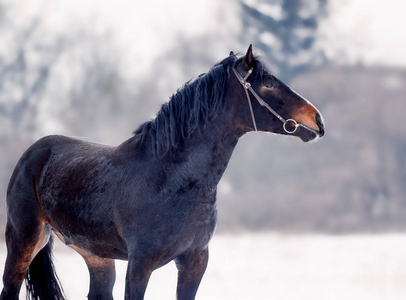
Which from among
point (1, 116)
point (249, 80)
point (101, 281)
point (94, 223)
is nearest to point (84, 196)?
point (94, 223)

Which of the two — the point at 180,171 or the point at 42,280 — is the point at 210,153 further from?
the point at 42,280

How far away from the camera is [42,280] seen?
2420 millimetres

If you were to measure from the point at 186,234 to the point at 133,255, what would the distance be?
0.61 ft

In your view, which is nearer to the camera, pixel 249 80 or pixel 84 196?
pixel 249 80

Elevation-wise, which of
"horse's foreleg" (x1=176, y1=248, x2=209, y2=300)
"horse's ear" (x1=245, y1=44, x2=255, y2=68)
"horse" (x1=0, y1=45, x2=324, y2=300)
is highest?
"horse's ear" (x1=245, y1=44, x2=255, y2=68)

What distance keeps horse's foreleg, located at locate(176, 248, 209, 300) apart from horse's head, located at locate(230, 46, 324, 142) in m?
0.49

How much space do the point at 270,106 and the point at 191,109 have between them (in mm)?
269

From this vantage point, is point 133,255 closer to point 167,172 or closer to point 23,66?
point 167,172

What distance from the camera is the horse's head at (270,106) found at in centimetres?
179

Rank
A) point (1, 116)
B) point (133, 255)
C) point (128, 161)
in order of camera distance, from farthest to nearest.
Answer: point (1, 116), point (128, 161), point (133, 255)

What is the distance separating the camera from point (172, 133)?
1832mm

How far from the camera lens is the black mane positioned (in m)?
1.84

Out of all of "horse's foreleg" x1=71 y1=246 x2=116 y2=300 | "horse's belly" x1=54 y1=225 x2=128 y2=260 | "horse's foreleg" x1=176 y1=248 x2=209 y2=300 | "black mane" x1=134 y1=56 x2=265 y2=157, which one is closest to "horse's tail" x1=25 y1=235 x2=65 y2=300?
"horse's foreleg" x1=71 y1=246 x2=116 y2=300

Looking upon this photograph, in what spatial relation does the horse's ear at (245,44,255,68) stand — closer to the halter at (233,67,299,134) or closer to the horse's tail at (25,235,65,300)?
the halter at (233,67,299,134)
